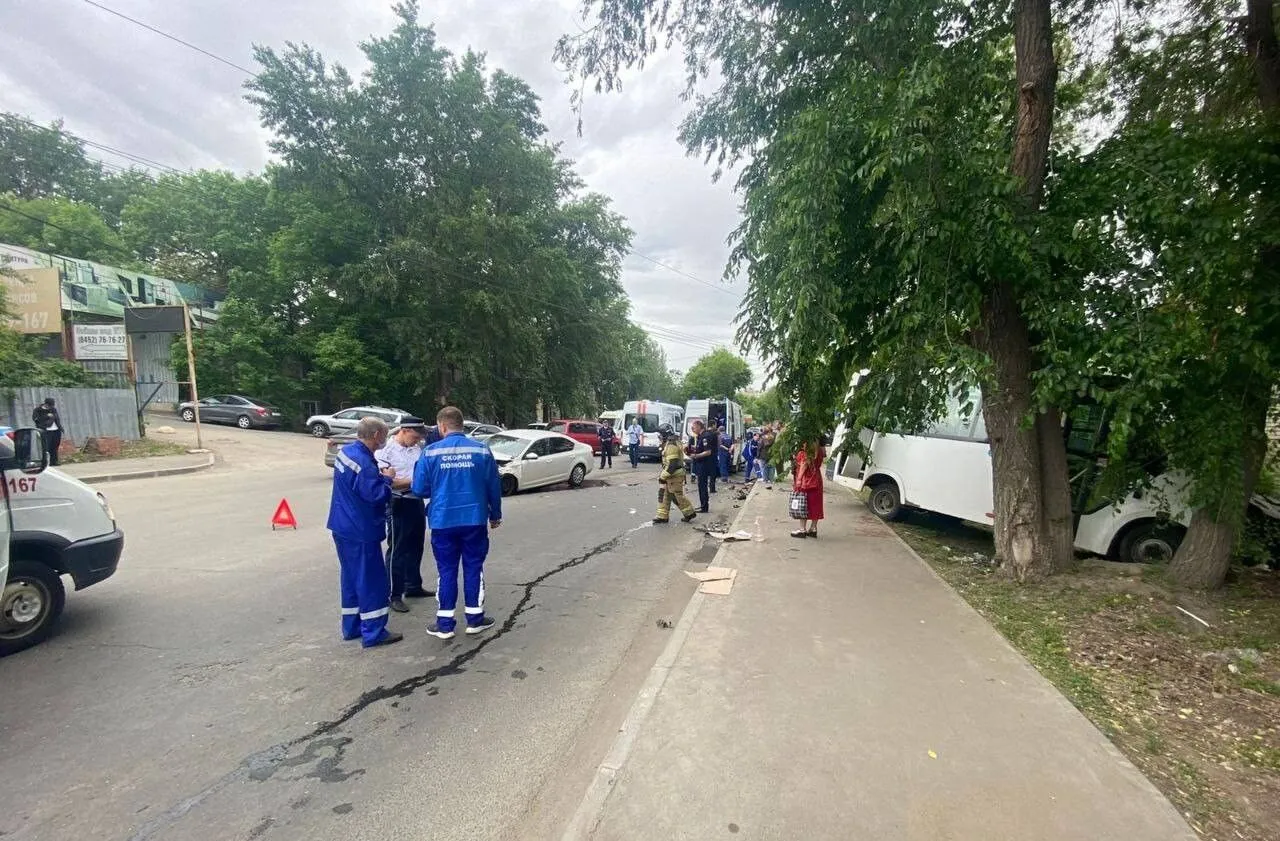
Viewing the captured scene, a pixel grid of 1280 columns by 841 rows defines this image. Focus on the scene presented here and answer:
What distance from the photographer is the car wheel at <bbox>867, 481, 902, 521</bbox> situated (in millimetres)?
10461

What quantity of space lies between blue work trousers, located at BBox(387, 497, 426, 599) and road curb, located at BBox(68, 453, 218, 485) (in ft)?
36.9

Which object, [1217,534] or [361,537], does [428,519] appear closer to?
[361,537]

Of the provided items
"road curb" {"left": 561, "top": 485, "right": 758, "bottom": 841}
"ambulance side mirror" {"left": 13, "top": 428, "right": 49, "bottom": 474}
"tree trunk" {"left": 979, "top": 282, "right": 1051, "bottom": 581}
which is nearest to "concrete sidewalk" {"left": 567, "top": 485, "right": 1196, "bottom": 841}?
"road curb" {"left": 561, "top": 485, "right": 758, "bottom": 841}

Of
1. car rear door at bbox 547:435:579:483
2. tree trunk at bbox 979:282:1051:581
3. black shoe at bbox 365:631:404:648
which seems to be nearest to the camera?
black shoe at bbox 365:631:404:648

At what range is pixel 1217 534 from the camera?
5516mm

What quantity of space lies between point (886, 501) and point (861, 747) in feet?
27.6

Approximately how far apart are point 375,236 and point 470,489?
28.1 m

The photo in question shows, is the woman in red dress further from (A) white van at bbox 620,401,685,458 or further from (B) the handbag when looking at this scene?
(A) white van at bbox 620,401,685,458

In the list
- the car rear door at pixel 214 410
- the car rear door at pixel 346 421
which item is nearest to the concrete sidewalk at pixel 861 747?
the car rear door at pixel 346 421

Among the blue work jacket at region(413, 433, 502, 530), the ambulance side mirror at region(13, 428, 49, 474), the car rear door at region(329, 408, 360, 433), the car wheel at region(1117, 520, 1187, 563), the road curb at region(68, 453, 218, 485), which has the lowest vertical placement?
the car wheel at region(1117, 520, 1187, 563)

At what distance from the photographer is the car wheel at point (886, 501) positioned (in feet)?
A: 34.3

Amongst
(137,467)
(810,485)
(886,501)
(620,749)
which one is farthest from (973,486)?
(137,467)

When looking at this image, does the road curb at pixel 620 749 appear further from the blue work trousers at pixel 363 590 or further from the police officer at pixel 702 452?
the police officer at pixel 702 452

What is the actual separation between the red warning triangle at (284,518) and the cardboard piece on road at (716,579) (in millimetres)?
5578
